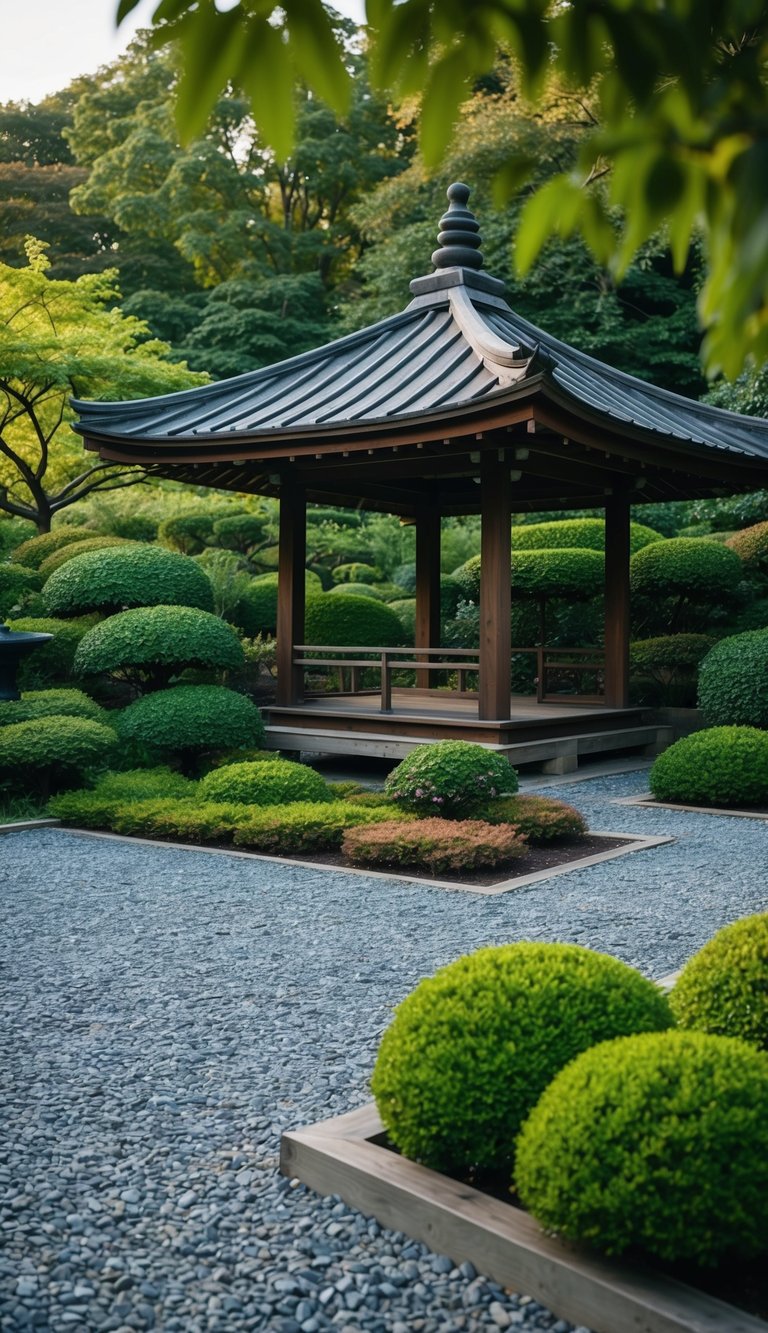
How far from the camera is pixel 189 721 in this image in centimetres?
942

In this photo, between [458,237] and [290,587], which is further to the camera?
[458,237]

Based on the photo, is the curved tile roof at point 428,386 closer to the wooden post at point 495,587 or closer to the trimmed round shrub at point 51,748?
the wooden post at point 495,587

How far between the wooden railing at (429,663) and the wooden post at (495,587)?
0.69ft

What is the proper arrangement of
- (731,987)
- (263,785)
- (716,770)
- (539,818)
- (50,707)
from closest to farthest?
(731,987)
(539,818)
(263,785)
(716,770)
(50,707)

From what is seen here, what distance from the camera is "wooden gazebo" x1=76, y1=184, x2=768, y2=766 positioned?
30.9 feet

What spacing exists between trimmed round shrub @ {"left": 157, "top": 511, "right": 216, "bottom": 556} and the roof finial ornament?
7266mm

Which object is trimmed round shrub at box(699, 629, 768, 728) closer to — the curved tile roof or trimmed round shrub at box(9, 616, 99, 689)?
the curved tile roof


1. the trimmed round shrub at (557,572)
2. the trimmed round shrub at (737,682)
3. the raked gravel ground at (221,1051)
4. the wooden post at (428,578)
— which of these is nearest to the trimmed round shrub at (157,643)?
the raked gravel ground at (221,1051)

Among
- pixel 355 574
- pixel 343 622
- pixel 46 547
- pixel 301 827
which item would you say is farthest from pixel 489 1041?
pixel 355 574

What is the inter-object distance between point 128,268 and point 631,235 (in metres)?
31.0

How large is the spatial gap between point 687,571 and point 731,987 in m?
10.6

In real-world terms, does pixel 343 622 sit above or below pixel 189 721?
above

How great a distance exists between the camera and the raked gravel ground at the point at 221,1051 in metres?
2.35

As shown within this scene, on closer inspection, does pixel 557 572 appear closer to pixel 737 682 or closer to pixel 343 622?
pixel 343 622
